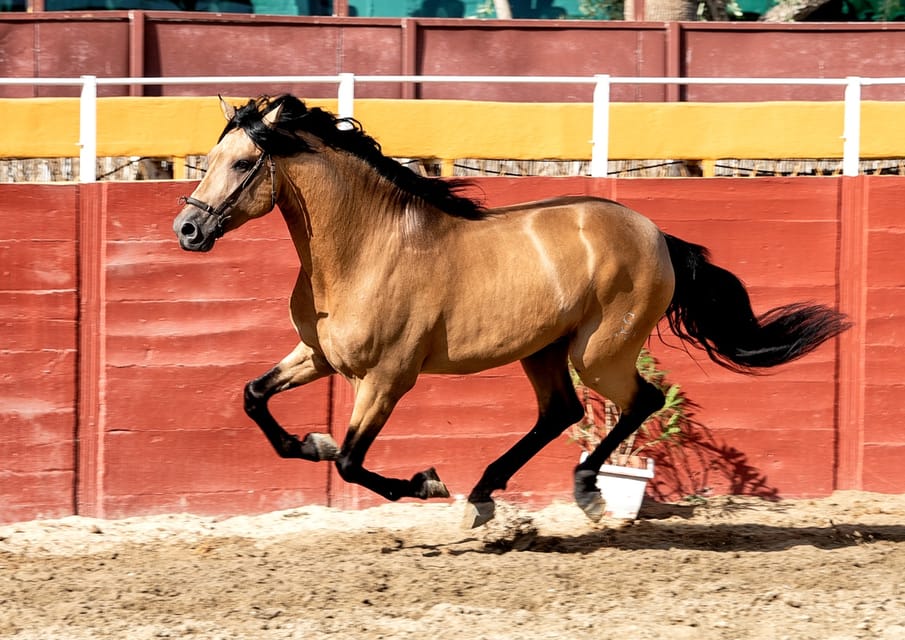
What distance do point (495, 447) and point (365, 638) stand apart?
2413mm

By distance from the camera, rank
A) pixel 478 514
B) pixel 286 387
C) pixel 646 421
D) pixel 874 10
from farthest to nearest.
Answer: pixel 874 10
pixel 646 421
pixel 478 514
pixel 286 387

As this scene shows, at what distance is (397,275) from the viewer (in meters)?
5.66

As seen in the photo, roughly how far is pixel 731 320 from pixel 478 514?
1.56 metres

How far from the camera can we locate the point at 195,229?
17.2 feet

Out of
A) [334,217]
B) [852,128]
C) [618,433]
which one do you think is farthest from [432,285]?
[852,128]

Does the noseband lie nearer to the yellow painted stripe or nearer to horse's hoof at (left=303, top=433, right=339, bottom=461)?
horse's hoof at (left=303, top=433, right=339, bottom=461)

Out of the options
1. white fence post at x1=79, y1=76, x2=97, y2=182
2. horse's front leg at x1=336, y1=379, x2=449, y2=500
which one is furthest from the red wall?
horse's front leg at x1=336, y1=379, x2=449, y2=500

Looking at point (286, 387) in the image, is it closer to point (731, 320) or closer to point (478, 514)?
point (478, 514)

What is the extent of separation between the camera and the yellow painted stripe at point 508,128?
22.8ft

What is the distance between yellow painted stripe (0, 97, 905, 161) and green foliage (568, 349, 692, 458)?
1214mm

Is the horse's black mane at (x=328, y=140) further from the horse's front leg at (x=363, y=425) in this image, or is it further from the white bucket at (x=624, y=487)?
the white bucket at (x=624, y=487)

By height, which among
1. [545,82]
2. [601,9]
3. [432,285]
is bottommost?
[432,285]

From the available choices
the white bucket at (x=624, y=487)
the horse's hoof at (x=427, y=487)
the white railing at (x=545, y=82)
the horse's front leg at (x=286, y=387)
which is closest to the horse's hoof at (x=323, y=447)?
the horse's front leg at (x=286, y=387)

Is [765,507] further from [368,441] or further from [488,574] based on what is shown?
[368,441]
